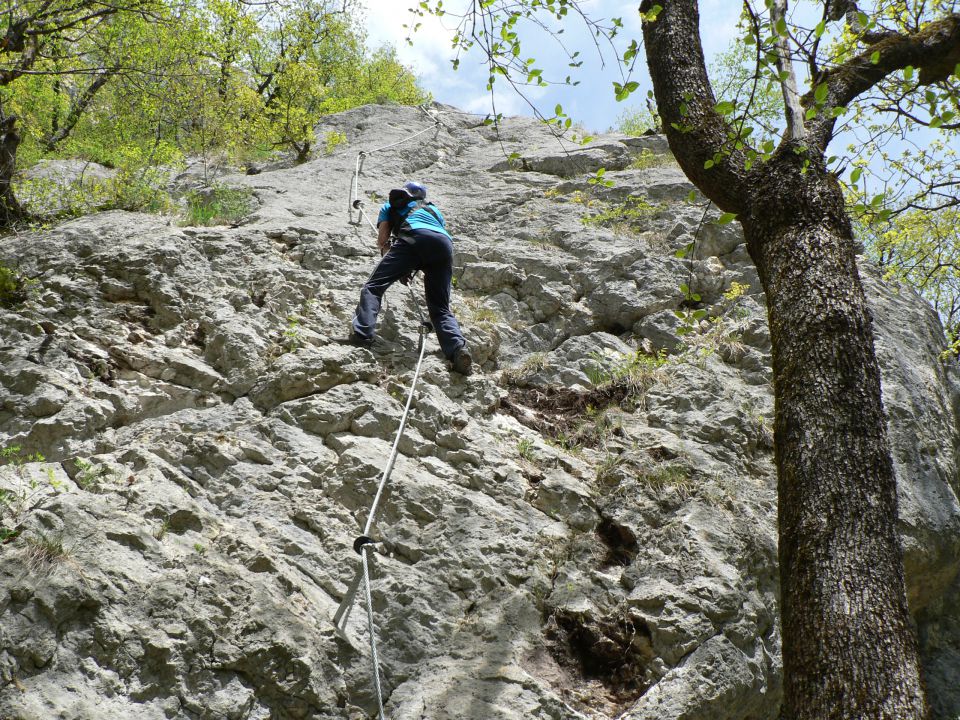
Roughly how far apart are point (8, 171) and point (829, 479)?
790cm

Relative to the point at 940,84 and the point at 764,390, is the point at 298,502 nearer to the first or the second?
the point at 764,390

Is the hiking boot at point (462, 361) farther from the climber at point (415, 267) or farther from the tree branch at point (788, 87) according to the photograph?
the tree branch at point (788, 87)

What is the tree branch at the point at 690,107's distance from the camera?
4289 millimetres

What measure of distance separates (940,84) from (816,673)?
4.53m

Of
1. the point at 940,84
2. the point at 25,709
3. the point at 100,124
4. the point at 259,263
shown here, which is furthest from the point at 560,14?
the point at 100,124

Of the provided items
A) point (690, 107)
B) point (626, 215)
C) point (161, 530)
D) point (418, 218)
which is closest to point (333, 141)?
point (626, 215)

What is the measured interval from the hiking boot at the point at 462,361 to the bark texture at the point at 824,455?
Answer: 8.97 feet

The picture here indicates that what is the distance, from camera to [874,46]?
5.08 m

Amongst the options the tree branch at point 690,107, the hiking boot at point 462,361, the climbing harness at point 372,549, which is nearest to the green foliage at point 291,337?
the climbing harness at point 372,549

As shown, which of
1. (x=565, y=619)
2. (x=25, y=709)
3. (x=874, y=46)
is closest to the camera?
(x=25, y=709)

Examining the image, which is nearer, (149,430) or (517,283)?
(149,430)

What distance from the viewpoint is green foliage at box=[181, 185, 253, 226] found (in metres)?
7.70

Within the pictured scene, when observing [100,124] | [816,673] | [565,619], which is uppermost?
[100,124]

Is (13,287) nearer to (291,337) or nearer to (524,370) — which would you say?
(291,337)
